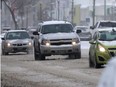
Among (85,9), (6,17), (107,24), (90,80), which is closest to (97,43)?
(90,80)

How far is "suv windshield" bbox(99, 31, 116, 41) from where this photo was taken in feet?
66.4

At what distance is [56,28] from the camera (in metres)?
26.1

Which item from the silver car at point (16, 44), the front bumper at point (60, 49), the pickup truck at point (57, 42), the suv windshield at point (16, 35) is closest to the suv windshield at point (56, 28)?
the pickup truck at point (57, 42)

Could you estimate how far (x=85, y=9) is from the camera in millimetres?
90500

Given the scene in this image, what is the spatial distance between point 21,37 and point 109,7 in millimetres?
49927

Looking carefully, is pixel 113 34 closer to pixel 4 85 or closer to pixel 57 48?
pixel 57 48

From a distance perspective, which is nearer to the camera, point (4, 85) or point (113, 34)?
point (4, 85)

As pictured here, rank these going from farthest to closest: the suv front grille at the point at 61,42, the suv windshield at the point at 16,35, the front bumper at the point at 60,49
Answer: the suv windshield at the point at 16,35
the suv front grille at the point at 61,42
the front bumper at the point at 60,49

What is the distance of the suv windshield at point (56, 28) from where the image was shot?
2602 cm

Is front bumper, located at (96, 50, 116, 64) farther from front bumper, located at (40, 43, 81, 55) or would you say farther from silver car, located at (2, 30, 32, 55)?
silver car, located at (2, 30, 32, 55)

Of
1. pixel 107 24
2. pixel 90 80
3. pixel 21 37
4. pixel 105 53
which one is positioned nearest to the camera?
pixel 90 80

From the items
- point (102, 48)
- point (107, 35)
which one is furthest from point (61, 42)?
point (102, 48)

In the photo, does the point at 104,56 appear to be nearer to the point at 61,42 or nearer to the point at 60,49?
the point at 60,49

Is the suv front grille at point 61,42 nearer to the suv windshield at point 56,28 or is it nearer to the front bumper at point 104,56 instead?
the suv windshield at point 56,28
